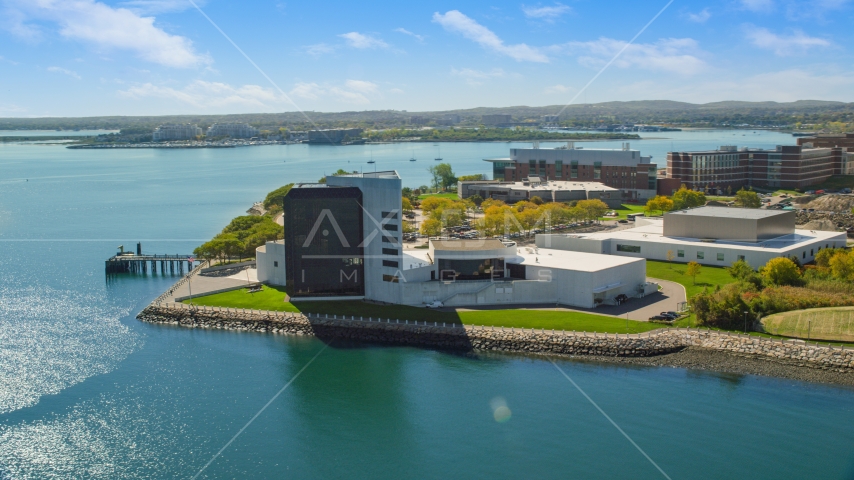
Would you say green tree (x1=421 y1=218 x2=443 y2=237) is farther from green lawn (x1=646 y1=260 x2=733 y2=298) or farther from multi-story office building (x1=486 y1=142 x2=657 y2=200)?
multi-story office building (x1=486 y1=142 x2=657 y2=200)

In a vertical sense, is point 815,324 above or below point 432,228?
below

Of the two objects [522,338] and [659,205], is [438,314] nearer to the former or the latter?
[522,338]

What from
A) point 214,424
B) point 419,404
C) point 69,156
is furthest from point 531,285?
point 69,156

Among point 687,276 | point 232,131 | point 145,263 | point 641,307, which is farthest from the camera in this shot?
point 232,131

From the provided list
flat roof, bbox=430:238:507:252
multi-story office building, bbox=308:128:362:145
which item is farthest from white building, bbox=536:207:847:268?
multi-story office building, bbox=308:128:362:145

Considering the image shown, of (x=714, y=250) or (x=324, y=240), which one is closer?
(x=324, y=240)

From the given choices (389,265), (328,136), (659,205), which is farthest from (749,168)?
(328,136)
